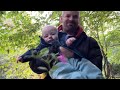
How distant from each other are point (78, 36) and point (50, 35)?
13.3 inches

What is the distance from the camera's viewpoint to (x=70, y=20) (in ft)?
10.7

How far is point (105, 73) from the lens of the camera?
3.20 m

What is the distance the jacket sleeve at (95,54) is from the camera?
10.5ft

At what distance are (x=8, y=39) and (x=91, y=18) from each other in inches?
40.6

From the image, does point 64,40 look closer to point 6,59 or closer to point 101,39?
point 101,39

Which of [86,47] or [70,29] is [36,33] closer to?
[70,29]

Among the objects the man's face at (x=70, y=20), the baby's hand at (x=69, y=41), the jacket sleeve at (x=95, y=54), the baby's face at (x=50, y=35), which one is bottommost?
the jacket sleeve at (x=95, y=54)

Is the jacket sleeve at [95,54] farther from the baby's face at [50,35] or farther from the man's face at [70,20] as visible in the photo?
the baby's face at [50,35]

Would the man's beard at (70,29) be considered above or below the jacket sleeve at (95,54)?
above

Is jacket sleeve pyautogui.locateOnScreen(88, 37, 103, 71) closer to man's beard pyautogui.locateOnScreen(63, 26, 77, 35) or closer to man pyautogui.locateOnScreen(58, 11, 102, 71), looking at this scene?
man pyautogui.locateOnScreen(58, 11, 102, 71)

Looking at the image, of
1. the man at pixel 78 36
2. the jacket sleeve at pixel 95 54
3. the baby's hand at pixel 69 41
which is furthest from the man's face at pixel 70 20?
the jacket sleeve at pixel 95 54

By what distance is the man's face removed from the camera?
3.24 metres

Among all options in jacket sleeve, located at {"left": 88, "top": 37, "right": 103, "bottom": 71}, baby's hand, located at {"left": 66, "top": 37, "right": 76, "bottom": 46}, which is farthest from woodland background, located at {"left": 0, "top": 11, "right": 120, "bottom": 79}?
baby's hand, located at {"left": 66, "top": 37, "right": 76, "bottom": 46}

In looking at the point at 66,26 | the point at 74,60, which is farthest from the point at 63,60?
the point at 66,26
